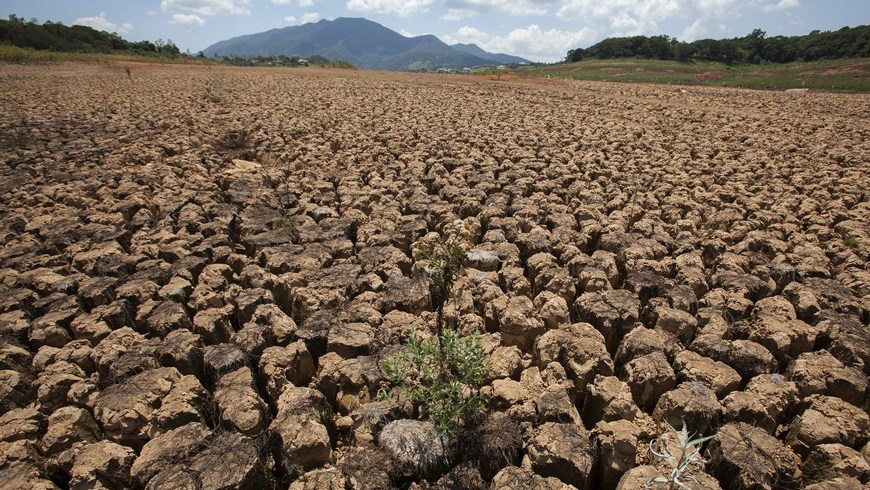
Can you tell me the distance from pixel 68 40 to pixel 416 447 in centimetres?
5629

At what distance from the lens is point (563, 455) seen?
7.07ft

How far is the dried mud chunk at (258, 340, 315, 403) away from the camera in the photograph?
2.68 meters

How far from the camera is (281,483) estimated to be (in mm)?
2246

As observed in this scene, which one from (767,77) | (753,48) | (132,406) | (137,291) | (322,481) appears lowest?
(322,481)

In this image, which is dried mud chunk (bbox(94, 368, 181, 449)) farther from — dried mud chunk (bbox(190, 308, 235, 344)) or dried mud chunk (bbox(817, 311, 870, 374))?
dried mud chunk (bbox(817, 311, 870, 374))

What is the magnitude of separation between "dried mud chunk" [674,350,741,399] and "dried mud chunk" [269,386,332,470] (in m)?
2.01

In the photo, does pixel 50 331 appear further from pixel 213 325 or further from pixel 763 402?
pixel 763 402

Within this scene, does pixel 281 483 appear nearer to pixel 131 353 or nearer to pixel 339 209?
pixel 131 353

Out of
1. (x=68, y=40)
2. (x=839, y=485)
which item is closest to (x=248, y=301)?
(x=839, y=485)

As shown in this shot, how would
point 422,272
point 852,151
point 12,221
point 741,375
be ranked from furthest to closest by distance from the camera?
1. point 852,151
2. point 12,221
3. point 422,272
4. point 741,375

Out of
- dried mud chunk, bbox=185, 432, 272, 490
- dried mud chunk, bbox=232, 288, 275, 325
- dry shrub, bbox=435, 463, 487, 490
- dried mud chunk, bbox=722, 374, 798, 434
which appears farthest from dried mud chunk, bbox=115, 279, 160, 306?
dried mud chunk, bbox=722, 374, 798, 434

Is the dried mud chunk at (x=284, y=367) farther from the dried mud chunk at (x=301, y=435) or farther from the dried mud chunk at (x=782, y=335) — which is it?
the dried mud chunk at (x=782, y=335)

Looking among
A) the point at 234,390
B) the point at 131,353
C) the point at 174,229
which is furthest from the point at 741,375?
the point at 174,229

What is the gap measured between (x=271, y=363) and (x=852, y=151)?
8828 millimetres
